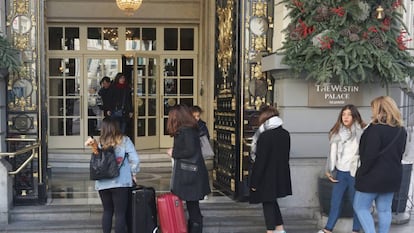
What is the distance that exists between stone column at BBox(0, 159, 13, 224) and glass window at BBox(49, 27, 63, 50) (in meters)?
5.85

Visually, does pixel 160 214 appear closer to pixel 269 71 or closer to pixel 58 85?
pixel 269 71

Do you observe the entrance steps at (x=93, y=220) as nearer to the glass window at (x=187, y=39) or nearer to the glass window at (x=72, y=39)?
the glass window at (x=187, y=39)

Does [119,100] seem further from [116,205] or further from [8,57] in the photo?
[116,205]

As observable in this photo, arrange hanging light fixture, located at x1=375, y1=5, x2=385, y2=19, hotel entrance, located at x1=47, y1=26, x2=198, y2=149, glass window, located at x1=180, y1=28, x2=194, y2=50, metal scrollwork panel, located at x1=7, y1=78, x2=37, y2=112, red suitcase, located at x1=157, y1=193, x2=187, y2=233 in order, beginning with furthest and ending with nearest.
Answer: glass window, located at x1=180, y1=28, x2=194, y2=50, hotel entrance, located at x1=47, y1=26, x2=198, y2=149, metal scrollwork panel, located at x1=7, y1=78, x2=37, y2=112, hanging light fixture, located at x1=375, y1=5, x2=385, y2=19, red suitcase, located at x1=157, y1=193, x2=187, y2=233

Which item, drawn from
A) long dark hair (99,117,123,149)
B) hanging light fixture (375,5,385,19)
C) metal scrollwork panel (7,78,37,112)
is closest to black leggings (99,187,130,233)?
long dark hair (99,117,123,149)

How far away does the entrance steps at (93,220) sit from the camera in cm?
633

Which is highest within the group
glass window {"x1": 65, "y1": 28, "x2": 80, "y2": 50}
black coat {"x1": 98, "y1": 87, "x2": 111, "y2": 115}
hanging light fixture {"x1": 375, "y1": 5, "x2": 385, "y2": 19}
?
glass window {"x1": 65, "y1": 28, "x2": 80, "y2": 50}

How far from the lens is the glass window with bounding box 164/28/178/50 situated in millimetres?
11883

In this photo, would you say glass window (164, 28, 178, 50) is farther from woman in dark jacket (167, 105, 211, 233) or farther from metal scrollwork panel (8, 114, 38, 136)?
woman in dark jacket (167, 105, 211, 233)

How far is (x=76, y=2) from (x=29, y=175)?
18.5ft

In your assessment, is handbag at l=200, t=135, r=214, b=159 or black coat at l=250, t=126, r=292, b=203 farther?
handbag at l=200, t=135, r=214, b=159

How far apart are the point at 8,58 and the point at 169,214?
284 centimetres

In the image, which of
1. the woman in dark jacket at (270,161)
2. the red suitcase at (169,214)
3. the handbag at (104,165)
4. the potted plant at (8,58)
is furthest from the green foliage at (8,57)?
the woman in dark jacket at (270,161)

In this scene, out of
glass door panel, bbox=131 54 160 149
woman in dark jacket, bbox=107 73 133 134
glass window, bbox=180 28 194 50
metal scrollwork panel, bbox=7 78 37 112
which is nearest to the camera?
metal scrollwork panel, bbox=7 78 37 112
